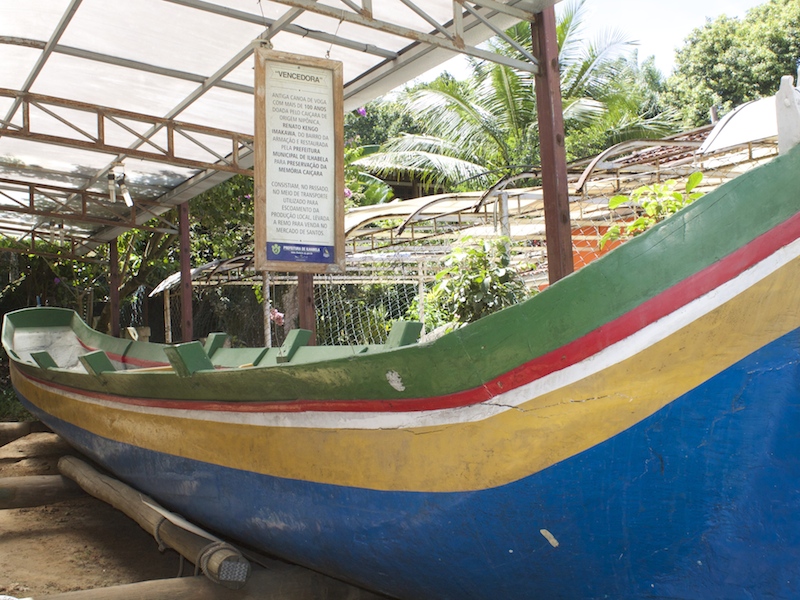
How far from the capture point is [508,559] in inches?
83.1

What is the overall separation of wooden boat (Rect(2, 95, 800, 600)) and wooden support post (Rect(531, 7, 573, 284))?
2.55 metres

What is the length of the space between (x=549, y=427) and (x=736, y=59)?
21234 mm

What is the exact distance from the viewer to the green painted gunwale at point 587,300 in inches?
68.6

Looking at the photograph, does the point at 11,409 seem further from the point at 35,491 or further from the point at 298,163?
the point at 298,163

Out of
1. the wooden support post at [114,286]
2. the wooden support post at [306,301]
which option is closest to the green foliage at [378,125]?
the wooden support post at [114,286]

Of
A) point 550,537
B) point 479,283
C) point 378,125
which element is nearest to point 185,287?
point 479,283

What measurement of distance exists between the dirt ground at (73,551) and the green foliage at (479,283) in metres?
2.61

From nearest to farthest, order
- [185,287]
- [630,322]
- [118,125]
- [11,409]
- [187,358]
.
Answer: [630,322], [187,358], [118,125], [185,287], [11,409]

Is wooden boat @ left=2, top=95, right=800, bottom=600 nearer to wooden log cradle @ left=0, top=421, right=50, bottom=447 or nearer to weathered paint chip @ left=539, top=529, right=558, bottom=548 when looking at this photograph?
weathered paint chip @ left=539, top=529, right=558, bottom=548

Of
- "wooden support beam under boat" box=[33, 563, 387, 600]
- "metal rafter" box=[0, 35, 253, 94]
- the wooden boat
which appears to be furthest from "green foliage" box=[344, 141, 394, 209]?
the wooden boat

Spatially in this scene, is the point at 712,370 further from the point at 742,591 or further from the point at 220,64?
the point at 220,64

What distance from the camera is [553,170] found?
459 centimetres

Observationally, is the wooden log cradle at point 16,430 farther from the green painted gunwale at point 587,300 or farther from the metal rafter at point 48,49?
the green painted gunwale at point 587,300

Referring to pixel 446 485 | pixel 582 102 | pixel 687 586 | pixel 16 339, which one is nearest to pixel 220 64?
pixel 16 339
